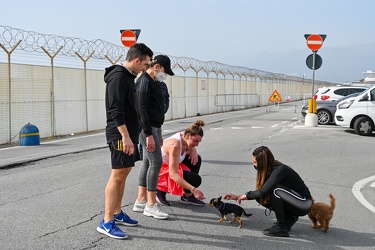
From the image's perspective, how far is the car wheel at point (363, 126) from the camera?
15531 mm

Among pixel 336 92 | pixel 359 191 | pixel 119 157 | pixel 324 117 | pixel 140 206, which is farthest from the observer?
pixel 336 92

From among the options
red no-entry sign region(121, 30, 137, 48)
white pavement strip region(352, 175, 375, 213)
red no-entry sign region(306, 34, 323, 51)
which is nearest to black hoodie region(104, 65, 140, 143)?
white pavement strip region(352, 175, 375, 213)

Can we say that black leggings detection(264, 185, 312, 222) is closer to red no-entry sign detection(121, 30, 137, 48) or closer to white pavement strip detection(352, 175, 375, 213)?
white pavement strip detection(352, 175, 375, 213)

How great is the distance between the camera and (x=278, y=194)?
5.28 meters

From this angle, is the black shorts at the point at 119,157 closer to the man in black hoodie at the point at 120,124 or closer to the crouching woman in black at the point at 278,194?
the man in black hoodie at the point at 120,124

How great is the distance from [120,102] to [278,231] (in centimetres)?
219

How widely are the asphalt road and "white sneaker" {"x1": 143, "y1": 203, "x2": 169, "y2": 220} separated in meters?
0.06

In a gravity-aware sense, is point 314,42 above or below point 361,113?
above

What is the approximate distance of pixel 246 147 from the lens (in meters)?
12.7

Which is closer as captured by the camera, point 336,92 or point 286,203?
point 286,203

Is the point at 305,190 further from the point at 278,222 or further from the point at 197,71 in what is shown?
the point at 197,71

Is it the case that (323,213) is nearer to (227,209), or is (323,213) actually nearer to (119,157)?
(227,209)

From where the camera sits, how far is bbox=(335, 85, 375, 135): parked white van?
15.5 metres

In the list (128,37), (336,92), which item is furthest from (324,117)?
(128,37)
